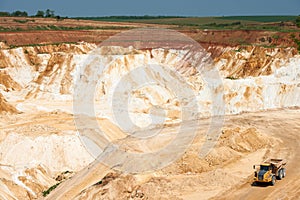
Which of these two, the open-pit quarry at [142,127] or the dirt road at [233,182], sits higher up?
the open-pit quarry at [142,127]

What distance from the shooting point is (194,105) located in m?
37.3

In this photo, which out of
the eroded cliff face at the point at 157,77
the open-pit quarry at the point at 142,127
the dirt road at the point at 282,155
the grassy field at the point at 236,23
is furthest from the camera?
the grassy field at the point at 236,23

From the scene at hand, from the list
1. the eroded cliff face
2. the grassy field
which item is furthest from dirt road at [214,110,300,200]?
the grassy field

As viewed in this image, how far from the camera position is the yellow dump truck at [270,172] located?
20609 millimetres

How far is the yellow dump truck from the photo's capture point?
20.6 m

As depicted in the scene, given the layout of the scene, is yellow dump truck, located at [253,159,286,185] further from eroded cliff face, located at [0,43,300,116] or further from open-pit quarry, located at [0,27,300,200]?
eroded cliff face, located at [0,43,300,116]

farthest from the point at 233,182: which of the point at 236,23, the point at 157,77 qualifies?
the point at 236,23

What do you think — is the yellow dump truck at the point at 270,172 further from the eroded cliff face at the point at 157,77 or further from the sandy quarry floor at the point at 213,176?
the eroded cliff face at the point at 157,77

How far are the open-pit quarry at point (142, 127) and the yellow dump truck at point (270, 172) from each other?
380 mm

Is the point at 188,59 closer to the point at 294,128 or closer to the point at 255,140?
the point at 294,128

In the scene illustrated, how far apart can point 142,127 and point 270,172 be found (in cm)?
1505

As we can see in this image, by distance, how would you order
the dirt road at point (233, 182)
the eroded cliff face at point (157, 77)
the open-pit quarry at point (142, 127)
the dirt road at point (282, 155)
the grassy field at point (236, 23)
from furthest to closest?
the grassy field at point (236, 23) → the eroded cliff face at point (157, 77) → the open-pit quarry at point (142, 127) → the dirt road at point (233, 182) → the dirt road at point (282, 155)

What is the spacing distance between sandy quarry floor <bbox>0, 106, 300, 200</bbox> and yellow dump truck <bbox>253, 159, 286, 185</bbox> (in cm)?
31

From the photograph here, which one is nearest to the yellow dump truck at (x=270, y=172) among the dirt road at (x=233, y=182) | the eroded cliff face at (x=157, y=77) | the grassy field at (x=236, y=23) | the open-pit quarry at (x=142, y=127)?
the dirt road at (x=233, y=182)
